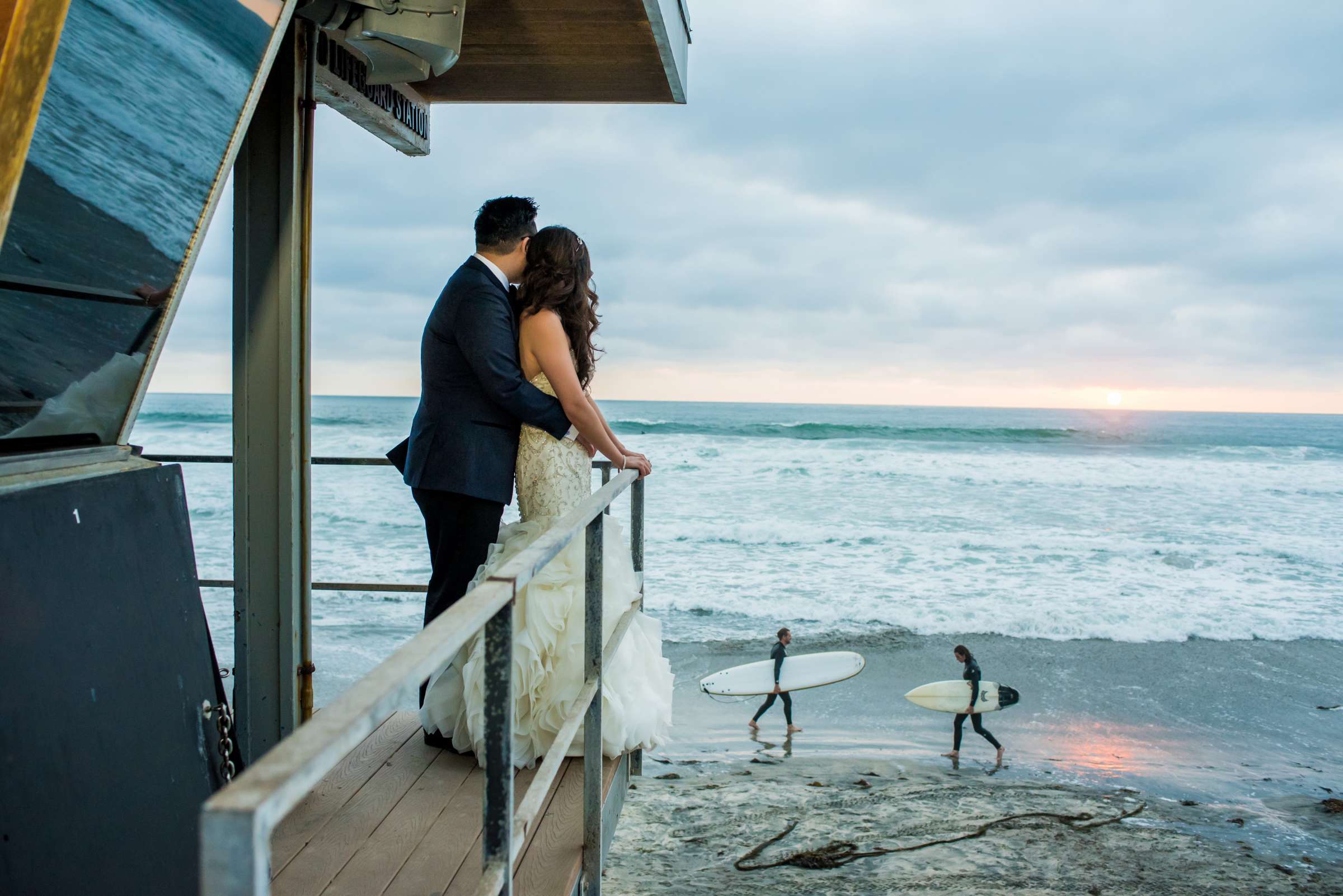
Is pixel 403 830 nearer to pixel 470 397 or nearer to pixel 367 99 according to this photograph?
pixel 470 397

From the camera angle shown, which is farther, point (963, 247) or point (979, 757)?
point (963, 247)

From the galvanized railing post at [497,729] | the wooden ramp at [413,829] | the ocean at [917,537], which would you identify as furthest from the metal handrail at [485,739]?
the ocean at [917,537]

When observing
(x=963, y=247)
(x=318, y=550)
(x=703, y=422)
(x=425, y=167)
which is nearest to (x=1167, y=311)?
(x=963, y=247)

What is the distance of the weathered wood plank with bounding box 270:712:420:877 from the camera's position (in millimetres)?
2287

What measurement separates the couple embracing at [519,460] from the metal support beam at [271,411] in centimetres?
34

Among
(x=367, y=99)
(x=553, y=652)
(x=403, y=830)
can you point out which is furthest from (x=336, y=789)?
(x=367, y=99)

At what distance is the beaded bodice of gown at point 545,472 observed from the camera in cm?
288

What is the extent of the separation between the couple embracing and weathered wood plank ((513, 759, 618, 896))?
0.42 ft

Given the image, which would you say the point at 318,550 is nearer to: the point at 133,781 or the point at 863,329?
the point at 133,781

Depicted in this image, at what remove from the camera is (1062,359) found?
44000mm

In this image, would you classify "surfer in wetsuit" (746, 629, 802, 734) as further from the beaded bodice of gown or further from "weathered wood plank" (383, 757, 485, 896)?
"weathered wood plank" (383, 757, 485, 896)

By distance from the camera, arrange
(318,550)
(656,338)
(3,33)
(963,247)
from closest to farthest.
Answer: (3,33) < (318,550) < (656,338) < (963,247)

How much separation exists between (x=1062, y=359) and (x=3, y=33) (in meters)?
46.8

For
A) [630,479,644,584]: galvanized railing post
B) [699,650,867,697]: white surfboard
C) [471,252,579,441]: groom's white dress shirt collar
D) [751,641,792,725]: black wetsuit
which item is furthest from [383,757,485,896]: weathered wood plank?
[699,650,867,697]: white surfboard
